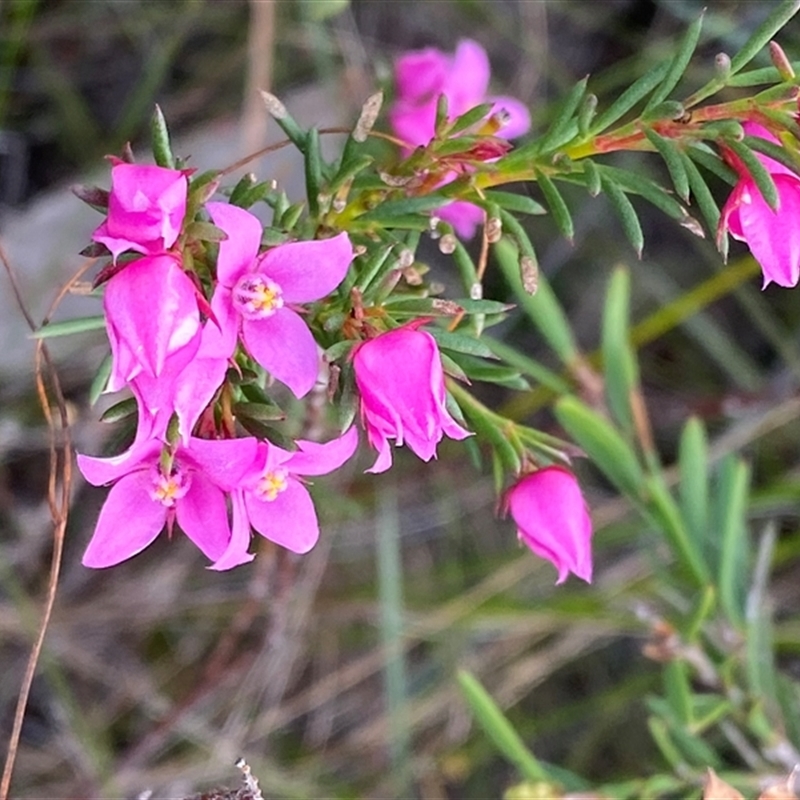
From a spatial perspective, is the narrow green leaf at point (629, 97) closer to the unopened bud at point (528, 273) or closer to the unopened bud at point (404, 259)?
the unopened bud at point (528, 273)

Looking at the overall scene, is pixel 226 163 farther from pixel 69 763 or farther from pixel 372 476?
pixel 69 763

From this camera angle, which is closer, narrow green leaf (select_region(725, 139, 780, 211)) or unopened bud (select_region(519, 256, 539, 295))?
narrow green leaf (select_region(725, 139, 780, 211))

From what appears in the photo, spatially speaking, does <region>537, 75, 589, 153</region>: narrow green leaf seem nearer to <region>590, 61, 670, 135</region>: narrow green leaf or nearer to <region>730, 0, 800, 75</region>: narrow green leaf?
<region>590, 61, 670, 135</region>: narrow green leaf

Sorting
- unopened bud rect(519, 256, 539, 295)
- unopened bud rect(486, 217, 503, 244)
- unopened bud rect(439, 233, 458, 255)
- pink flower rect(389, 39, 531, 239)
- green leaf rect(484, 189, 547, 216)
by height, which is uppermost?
unopened bud rect(486, 217, 503, 244)

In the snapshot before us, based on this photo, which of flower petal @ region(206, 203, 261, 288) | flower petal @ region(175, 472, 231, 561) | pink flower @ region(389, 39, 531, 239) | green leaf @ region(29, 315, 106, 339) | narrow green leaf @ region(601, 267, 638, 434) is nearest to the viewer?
flower petal @ region(206, 203, 261, 288)

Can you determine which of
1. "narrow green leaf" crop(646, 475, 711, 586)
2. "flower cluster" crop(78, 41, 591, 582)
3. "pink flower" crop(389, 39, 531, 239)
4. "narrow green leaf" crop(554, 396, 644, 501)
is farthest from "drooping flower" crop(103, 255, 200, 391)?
"narrow green leaf" crop(646, 475, 711, 586)

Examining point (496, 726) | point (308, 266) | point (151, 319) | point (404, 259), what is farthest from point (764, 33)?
point (496, 726)

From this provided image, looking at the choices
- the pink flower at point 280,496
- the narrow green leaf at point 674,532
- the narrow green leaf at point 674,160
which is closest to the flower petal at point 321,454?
the pink flower at point 280,496
